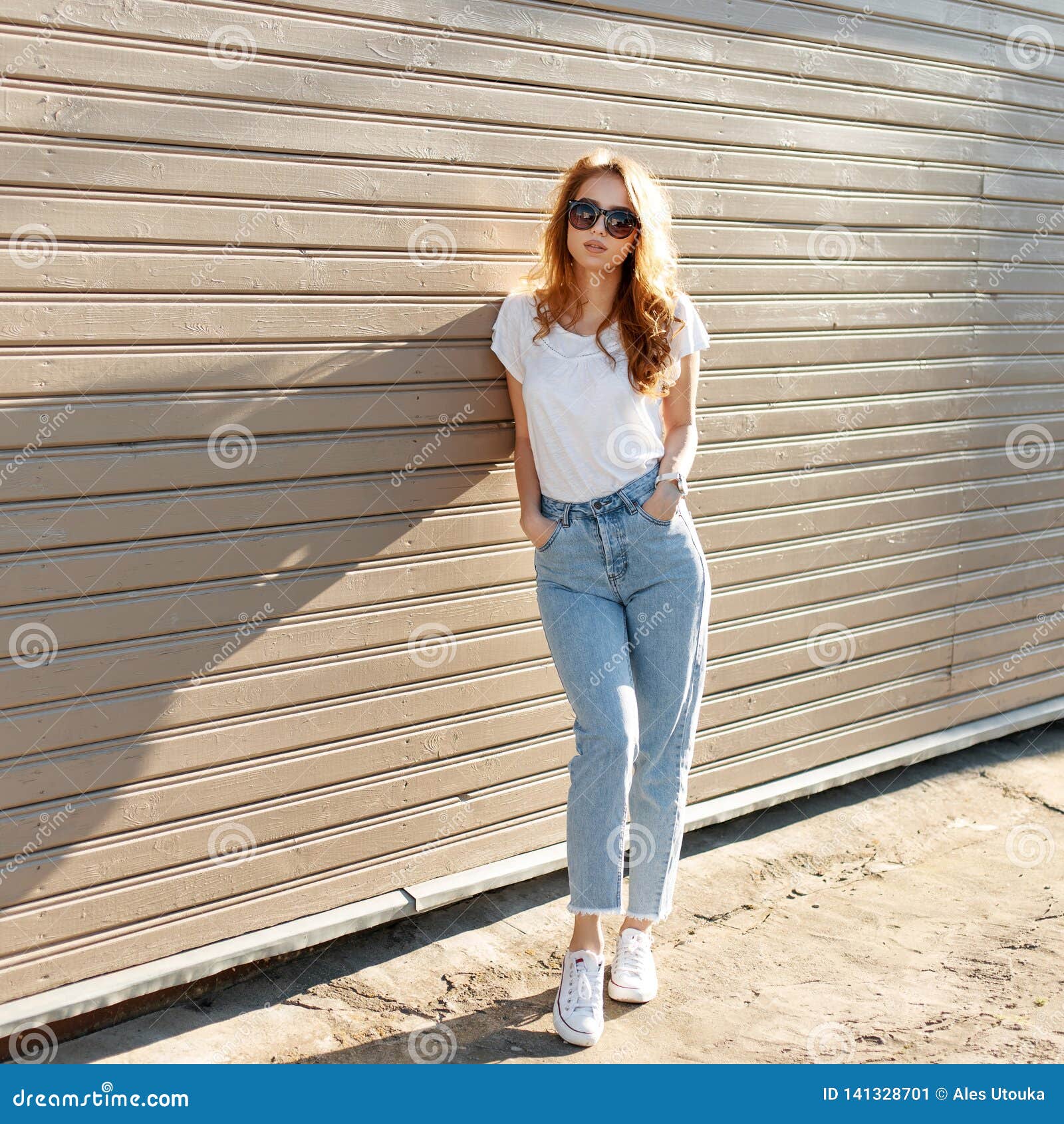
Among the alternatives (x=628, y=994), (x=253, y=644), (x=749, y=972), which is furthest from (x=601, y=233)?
(x=749, y=972)

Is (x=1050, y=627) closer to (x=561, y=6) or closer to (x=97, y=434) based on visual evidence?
(x=561, y=6)

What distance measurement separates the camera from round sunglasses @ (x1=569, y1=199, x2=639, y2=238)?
127 inches

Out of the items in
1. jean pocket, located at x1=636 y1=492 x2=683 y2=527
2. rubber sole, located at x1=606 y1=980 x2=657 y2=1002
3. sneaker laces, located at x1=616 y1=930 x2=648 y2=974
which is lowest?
rubber sole, located at x1=606 y1=980 x2=657 y2=1002

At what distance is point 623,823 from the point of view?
3.25 metres

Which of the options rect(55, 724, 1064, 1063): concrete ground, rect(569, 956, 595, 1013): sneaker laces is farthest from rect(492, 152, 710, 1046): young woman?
rect(55, 724, 1064, 1063): concrete ground

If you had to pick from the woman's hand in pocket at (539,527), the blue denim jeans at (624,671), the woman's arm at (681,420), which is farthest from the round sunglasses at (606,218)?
the woman's hand in pocket at (539,527)

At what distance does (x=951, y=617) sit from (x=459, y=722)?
2.58 metres

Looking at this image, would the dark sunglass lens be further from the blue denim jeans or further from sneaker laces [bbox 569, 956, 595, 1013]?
sneaker laces [bbox 569, 956, 595, 1013]

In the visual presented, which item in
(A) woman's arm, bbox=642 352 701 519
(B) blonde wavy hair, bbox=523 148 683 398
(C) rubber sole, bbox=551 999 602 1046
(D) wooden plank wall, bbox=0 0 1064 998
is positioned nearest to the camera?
(D) wooden plank wall, bbox=0 0 1064 998

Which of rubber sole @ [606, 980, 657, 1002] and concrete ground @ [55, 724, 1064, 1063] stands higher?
rubber sole @ [606, 980, 657, 1002]

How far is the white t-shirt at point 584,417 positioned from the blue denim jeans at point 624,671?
2.0 inches

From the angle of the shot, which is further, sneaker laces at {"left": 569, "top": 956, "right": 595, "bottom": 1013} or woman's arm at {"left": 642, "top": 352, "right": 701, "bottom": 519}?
woman's arm at {"left": 642, "top": 352, "right": 701, "bottom": 519}

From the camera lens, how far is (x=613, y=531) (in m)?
3.27

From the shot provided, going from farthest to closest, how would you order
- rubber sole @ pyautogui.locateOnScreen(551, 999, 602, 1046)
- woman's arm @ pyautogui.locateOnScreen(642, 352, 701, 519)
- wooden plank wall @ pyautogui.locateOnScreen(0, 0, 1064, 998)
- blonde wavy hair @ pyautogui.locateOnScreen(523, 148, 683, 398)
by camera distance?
woman's arm @ pyautogui.locateOnScreen(642, 352, 701, 519) < blonde wavy hair @ pyautogui.locateOnScreen(523, 148, 683, 398) < rubber sole @ pyautogui.locateOnScreen(551, 999, 602, 1046) < wooden plank wall @ pyautogui.locateOnScreen(0, 0, 1064, 998)
